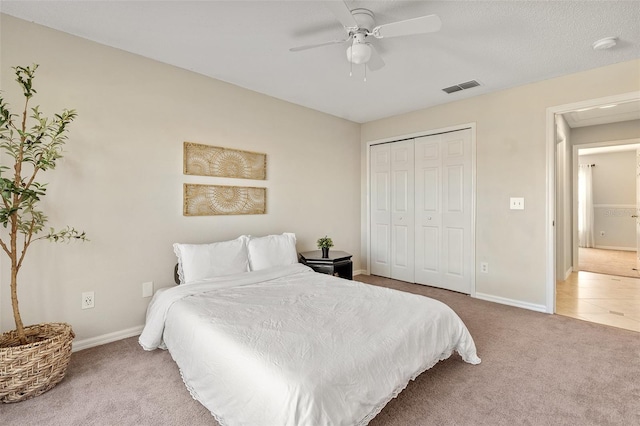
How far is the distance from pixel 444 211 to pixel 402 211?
62cm

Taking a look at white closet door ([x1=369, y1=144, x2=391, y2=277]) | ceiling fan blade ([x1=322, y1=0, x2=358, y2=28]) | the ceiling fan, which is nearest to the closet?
white closet door ([x1=369, y1=144, x2=391, y2=277])

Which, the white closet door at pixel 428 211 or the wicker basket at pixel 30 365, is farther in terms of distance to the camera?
the white closet door at pixel 428 211

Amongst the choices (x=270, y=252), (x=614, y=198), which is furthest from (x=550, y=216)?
(x=614, y=198)

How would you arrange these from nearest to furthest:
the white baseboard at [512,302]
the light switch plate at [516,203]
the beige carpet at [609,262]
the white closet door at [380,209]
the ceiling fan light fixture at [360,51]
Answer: the ceiling fan light fixture at [360,51]
the white baseboard at [512,302]
the light switch plate at [516,203]
the white closet door at [380,209]
the beige carpet at [609,262]

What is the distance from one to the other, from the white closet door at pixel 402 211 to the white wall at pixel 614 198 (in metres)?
6.29

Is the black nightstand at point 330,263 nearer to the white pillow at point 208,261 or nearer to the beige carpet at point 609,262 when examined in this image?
the white pillow at point 208,261

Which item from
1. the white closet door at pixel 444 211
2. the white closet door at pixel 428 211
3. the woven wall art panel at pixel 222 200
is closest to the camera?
the woven wall art panel at pixel 222 200

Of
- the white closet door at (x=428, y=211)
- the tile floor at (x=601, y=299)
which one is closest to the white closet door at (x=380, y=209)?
the white closet door at (x=428, y=211)

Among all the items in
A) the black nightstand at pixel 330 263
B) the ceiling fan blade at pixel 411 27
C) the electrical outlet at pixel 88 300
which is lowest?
the electrical outlet at pixel 88 300

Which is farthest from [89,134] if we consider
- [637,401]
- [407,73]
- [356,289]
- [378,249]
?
[637,401]

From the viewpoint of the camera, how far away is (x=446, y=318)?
2.07 m

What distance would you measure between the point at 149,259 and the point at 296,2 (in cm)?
240

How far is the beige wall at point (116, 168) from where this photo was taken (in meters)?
2.33

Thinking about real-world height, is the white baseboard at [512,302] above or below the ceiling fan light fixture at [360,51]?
below
